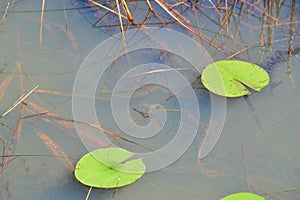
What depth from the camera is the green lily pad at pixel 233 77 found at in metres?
1.42

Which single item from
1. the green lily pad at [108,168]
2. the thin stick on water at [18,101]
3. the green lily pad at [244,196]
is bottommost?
the green lily pad at [244,196]

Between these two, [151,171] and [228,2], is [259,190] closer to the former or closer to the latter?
[151,171]

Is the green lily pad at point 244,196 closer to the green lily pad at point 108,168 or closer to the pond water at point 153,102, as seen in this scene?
the pond water at point 153,102

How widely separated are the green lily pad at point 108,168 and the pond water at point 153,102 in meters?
0.04

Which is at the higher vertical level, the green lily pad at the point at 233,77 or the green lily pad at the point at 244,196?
the green lily pad at the point at 233,77

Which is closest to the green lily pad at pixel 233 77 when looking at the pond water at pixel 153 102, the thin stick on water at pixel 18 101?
the pond water at pixel 153 102

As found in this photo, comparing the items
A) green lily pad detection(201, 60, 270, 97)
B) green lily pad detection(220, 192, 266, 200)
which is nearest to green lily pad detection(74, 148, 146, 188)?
green lily pad detection(220, 192, 266, 200)

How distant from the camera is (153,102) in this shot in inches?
56.5

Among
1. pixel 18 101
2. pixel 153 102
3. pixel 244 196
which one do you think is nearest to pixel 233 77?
pixel 153 102

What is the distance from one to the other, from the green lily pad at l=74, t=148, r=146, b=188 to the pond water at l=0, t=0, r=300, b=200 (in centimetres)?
4

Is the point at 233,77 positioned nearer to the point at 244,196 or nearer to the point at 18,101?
the point at 244,196

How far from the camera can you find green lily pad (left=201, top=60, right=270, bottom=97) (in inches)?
56.0

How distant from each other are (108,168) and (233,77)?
19.8 inches

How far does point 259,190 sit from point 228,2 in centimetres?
80
